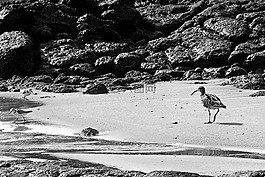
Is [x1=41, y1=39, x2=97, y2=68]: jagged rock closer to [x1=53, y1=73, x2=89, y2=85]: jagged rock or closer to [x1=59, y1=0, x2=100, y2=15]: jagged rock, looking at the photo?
[x1=53, y1=73, x2=89, y2=85]: jagged rock

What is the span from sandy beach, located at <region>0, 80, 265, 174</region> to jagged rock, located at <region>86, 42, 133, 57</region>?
6.10m

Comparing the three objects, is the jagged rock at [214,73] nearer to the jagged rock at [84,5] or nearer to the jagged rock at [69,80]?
the jagged rock at [69,80]

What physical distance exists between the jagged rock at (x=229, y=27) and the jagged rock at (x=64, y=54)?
5221 mm

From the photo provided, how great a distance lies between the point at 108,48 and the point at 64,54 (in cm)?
182

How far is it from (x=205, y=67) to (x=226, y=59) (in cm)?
85

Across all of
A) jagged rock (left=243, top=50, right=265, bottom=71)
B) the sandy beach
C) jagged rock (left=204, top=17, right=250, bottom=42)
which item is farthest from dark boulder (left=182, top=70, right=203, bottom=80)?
the sandy beach

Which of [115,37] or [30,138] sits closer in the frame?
[30,138]

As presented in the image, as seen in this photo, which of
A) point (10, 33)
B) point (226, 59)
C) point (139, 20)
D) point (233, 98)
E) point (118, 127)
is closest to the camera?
point (118, 127)

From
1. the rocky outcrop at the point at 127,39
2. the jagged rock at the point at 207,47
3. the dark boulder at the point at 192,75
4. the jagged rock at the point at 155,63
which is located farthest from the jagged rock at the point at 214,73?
the jagged rock at the point at 155,63

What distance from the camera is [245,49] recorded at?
19.7 metres

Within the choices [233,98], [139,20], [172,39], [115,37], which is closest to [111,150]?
[233,98]

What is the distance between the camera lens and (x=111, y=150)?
7.08m

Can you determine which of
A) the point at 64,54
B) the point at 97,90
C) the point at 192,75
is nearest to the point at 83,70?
the point at 64,54

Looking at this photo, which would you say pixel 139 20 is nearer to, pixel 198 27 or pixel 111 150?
pixel 198 27
